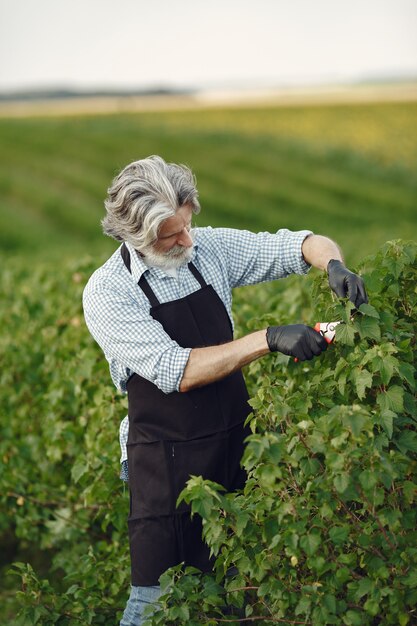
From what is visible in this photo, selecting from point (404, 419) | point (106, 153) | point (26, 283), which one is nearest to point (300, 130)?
point (106, 153)

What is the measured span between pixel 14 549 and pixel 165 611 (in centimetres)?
334

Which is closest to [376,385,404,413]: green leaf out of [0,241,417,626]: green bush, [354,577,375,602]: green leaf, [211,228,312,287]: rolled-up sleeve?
[0,241,417,626]: green bush

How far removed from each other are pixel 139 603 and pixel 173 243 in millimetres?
1300

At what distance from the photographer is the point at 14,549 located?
6.55m

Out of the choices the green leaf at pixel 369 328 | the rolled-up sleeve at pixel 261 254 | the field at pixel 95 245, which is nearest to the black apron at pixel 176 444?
the rolled-up sleeve at pixel 261 254

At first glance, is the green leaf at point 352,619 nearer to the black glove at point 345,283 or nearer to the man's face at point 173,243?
the black glove at point 345,283

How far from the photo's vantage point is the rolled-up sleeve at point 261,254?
3.96 m

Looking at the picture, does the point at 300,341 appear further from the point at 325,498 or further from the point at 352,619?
the point at 352,619

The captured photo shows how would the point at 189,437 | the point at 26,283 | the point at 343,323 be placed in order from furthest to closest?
the point at 26,283, the point at 189,437, the point at 343,323

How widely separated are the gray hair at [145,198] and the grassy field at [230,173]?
65.6 feet

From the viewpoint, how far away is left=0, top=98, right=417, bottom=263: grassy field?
28.4m

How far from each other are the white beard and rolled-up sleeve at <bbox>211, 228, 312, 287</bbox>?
0.33 m

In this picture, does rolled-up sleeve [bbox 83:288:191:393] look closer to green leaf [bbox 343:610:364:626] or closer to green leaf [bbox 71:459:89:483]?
green leaf [bbox 343:610:364:626]

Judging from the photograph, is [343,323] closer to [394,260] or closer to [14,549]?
[394,260]
